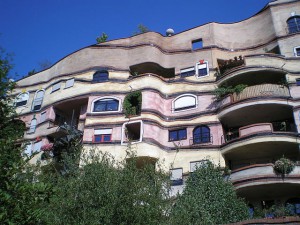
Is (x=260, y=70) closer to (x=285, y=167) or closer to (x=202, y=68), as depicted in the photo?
(x=202, y=68)

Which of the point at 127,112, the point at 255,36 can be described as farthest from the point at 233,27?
the point at 127,112

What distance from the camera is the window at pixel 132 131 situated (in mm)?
23150

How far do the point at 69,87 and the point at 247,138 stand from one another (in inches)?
572

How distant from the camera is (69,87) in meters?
27.8

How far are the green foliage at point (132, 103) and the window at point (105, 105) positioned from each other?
0.77 meters

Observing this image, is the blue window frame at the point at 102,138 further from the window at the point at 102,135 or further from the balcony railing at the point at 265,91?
the balcony railing at the point at 265,91

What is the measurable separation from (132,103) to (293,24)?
12992 mm

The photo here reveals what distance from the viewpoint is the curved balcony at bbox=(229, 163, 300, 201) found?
1772 cm

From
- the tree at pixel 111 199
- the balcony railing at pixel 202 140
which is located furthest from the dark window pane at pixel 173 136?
the tree at pixel 111 199

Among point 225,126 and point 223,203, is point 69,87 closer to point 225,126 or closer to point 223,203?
point 225,126

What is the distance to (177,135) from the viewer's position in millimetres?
23484

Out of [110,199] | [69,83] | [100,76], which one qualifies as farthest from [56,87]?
[110,199]

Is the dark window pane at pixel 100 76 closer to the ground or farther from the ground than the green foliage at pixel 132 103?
farther from the ground

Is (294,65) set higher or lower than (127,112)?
higher
